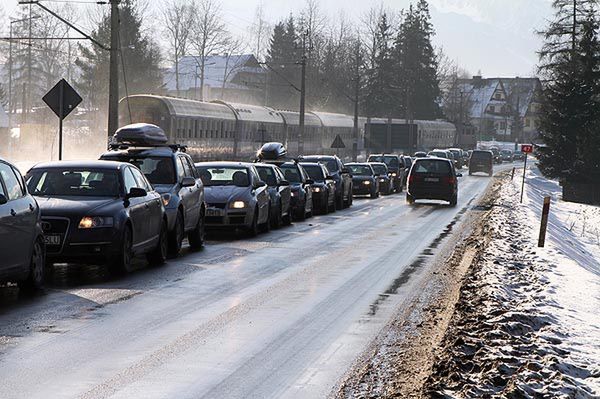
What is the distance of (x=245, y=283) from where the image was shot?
15672mm

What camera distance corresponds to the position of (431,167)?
43750 millimetres

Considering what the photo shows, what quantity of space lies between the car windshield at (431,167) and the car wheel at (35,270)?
99.0 feet

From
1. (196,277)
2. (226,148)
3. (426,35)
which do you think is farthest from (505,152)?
(196,277)

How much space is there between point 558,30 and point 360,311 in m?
78.5

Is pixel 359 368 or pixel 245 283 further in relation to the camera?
pixel 245 283

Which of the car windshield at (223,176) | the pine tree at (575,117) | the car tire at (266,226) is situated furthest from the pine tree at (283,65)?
the car windshield at (223,176)

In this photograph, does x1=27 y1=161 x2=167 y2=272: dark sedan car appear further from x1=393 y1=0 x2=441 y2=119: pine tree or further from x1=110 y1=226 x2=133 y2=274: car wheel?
x1=393 y1=0 x2=441 y2=119: pine tree

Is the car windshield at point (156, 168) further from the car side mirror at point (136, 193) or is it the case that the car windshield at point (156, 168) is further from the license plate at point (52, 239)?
the license plate at point (52, 239)

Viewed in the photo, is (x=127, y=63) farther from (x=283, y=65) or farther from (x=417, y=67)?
(x=417, y=67)

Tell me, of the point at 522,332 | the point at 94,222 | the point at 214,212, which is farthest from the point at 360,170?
the point at 522,332

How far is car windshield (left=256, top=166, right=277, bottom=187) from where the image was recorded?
28.9 meters

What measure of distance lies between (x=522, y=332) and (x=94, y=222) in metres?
6.39

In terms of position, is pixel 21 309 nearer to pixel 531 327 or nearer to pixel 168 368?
pixel 168 368

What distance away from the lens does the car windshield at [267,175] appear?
2893 centimetres
